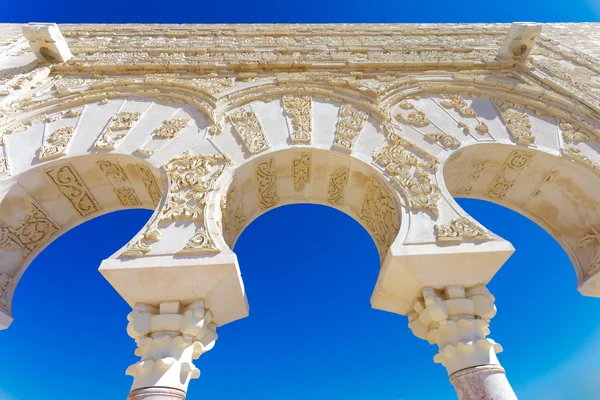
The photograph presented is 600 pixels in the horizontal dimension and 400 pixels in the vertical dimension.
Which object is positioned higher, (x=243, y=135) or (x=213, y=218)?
(x=243, y=135)

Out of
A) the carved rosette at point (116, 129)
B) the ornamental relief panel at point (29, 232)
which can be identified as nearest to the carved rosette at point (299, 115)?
the carved rosette at point (116, 129)

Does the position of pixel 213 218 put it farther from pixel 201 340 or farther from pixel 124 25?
pixel 124 25

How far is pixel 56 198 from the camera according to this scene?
4.43 meters

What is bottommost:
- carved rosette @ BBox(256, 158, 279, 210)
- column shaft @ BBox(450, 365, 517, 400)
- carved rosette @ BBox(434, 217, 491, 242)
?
column shaft @ BBox(450, 365, 517, 400)

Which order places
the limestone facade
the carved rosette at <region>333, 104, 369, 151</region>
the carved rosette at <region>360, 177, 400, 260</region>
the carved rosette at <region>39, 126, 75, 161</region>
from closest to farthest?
the limestone facade
the carved rosette at <region>360, 177, 400, 260</region>
the carved rosette at <region>39, 126, 75, 161</region>
the carved rosette at <region>333, 104, 369, 151</region>

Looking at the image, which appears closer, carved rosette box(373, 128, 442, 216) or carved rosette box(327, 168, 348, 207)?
carved rosette box(373, 128, 442, 216)

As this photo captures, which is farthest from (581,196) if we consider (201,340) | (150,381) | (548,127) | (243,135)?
(150,381)

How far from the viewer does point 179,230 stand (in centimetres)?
342

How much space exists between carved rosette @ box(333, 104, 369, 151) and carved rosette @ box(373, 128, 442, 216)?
348 millimetres

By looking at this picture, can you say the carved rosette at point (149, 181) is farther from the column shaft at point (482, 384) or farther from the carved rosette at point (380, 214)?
the column shaft at point (482, 384)

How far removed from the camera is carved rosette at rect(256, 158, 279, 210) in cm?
430

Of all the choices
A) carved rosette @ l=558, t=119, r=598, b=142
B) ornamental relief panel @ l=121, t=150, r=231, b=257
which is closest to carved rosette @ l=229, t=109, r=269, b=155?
ornamental relief panel @ l=121, t=150, r=231, b=257

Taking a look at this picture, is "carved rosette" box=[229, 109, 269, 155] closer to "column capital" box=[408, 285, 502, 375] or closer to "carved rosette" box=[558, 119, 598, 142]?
"column capital" box=[408, 285, 502, 375]

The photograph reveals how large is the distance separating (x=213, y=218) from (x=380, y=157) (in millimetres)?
1931
